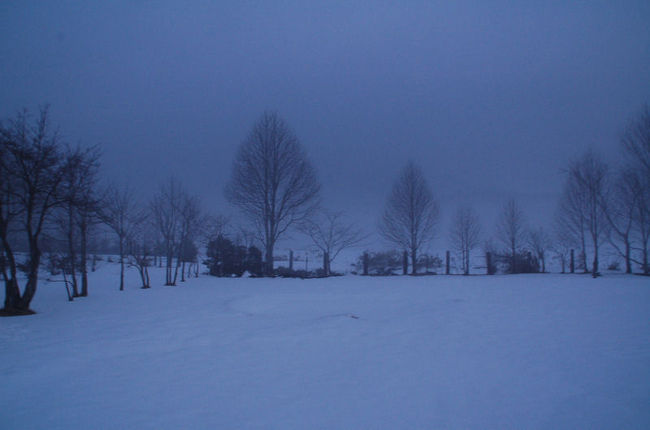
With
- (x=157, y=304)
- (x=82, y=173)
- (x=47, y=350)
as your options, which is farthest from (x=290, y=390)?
(x=82, y=173)

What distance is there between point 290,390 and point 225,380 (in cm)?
71

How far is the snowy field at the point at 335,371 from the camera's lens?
233 cm

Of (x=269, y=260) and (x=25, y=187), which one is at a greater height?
(x=25, y=187)

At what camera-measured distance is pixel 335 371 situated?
3.20 meters

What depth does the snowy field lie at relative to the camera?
233cm

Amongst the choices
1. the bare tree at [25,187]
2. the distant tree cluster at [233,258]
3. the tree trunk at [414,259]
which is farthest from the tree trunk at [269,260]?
the bare tree at [25,187]

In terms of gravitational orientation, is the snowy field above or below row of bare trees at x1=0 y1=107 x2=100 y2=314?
below

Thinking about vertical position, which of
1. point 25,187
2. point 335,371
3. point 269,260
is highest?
point 25,187

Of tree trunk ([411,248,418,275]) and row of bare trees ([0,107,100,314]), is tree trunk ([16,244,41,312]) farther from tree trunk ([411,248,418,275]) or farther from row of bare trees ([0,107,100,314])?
tree trunk ([411,248,418,275])

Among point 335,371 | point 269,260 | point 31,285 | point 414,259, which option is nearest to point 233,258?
point 269,260

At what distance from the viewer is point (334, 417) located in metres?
2.32

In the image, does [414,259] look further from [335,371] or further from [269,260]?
[335,371]

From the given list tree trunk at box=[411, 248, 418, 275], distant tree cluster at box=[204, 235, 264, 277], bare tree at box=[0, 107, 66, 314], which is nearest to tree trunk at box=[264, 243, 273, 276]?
distant tree cluster at box=[204, 235, 264, 277]

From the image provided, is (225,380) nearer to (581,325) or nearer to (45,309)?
(581,325)
